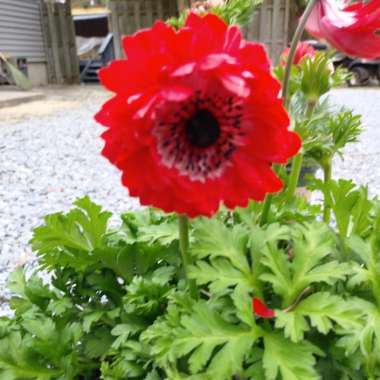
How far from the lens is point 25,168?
414 cm

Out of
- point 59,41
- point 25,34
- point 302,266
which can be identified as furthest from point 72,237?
point 59,41

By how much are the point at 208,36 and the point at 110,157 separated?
201 millimetres

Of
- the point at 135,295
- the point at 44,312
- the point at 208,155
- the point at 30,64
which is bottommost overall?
the point at 30,64

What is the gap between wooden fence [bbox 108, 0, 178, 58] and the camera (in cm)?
1148

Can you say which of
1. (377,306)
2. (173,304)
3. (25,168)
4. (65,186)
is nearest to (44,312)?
(173,304)

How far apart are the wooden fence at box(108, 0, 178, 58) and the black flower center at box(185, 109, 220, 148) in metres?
11.4

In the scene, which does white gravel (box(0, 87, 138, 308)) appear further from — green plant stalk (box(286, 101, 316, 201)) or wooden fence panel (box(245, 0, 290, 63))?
wooden fence panel (box(245, 0, 290, 63))

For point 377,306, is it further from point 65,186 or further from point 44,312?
point 65,186

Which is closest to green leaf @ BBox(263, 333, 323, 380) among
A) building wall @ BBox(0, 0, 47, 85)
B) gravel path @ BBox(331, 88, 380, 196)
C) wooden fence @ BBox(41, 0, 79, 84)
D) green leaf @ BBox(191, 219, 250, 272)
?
green leaf @ BBox(191, 219, 250, 272)

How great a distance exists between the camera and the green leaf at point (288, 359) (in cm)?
70

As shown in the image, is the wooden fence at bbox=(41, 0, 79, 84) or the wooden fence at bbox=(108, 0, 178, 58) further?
the wooden fence at bbox=(41, 0, 79, 84)

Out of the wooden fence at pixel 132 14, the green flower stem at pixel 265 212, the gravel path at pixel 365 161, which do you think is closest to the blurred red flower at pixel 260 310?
the green flower stem at pixel 265 212

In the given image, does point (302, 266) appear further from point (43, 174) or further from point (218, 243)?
point (43, 174)

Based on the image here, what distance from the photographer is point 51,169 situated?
4.13 m
